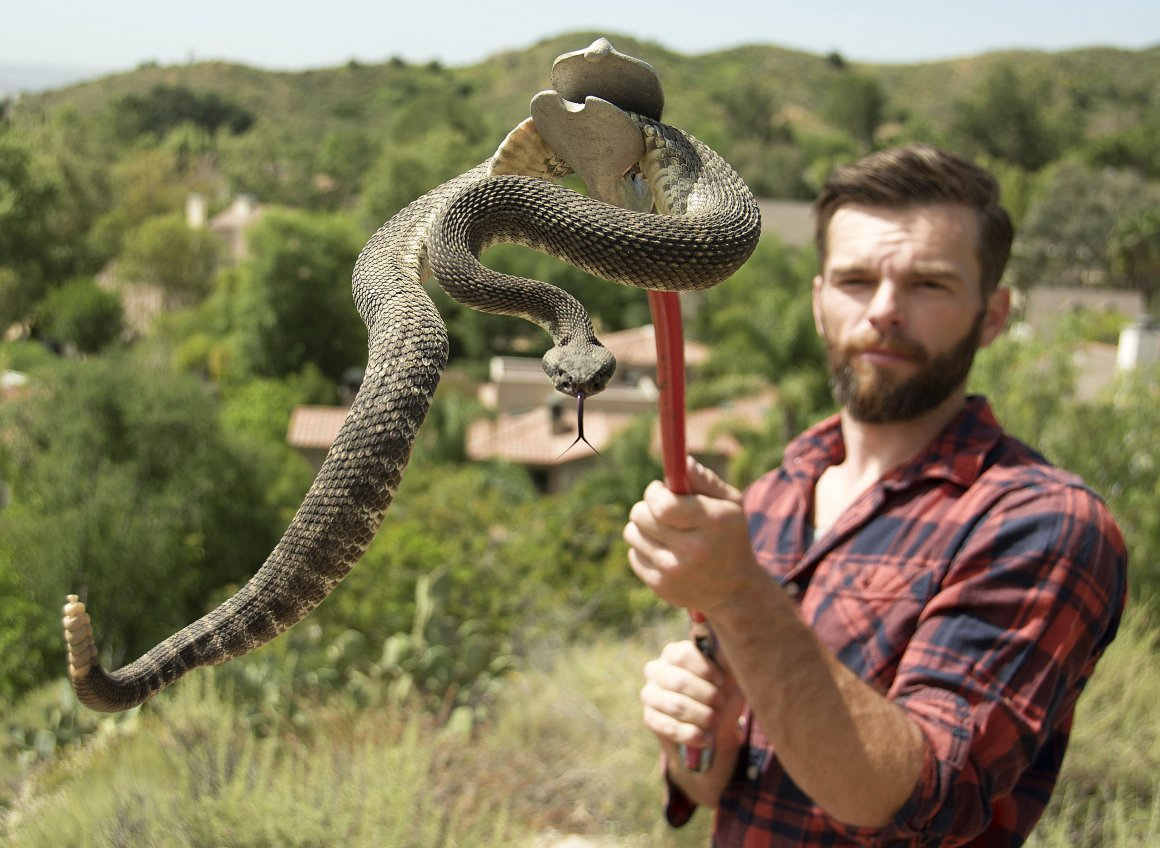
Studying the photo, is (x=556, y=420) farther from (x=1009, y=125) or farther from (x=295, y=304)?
(x=1009, y=125)

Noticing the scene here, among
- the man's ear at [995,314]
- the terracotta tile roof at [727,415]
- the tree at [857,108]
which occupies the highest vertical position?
the tree at [857,108]

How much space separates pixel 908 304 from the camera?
2697mm

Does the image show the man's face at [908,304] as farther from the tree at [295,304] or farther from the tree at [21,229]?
the tree at [295,304]

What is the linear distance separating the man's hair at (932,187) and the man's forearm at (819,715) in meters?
1.19

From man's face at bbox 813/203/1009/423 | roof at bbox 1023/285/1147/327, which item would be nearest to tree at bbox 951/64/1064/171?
roof at bbox 1023/285/1147/327

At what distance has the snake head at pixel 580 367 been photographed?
137cm

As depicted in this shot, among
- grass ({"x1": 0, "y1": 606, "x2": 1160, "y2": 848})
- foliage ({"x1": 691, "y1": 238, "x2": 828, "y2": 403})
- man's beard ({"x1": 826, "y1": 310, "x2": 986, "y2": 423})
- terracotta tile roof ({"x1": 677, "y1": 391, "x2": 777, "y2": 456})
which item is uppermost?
man's beard ({"x1": 826, "y1": 310, "x2": 986, "y2": 423})

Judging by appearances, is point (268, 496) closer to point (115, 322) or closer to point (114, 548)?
point (114, 548)

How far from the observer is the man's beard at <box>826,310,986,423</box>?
8.86 ft

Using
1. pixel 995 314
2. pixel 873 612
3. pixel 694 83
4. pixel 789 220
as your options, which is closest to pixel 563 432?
pixel 995 314

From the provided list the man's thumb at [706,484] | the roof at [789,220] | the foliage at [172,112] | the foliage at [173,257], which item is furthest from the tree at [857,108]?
the man's thumb at [706,484]

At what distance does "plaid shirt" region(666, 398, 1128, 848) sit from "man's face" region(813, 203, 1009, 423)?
6.2 inches

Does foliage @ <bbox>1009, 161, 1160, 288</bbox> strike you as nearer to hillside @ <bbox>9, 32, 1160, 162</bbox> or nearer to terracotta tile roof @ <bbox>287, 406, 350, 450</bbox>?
hillside @ <bbox>9, 32, 1160, 162</bbox>

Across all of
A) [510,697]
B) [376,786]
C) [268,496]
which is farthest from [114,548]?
[376,786]
